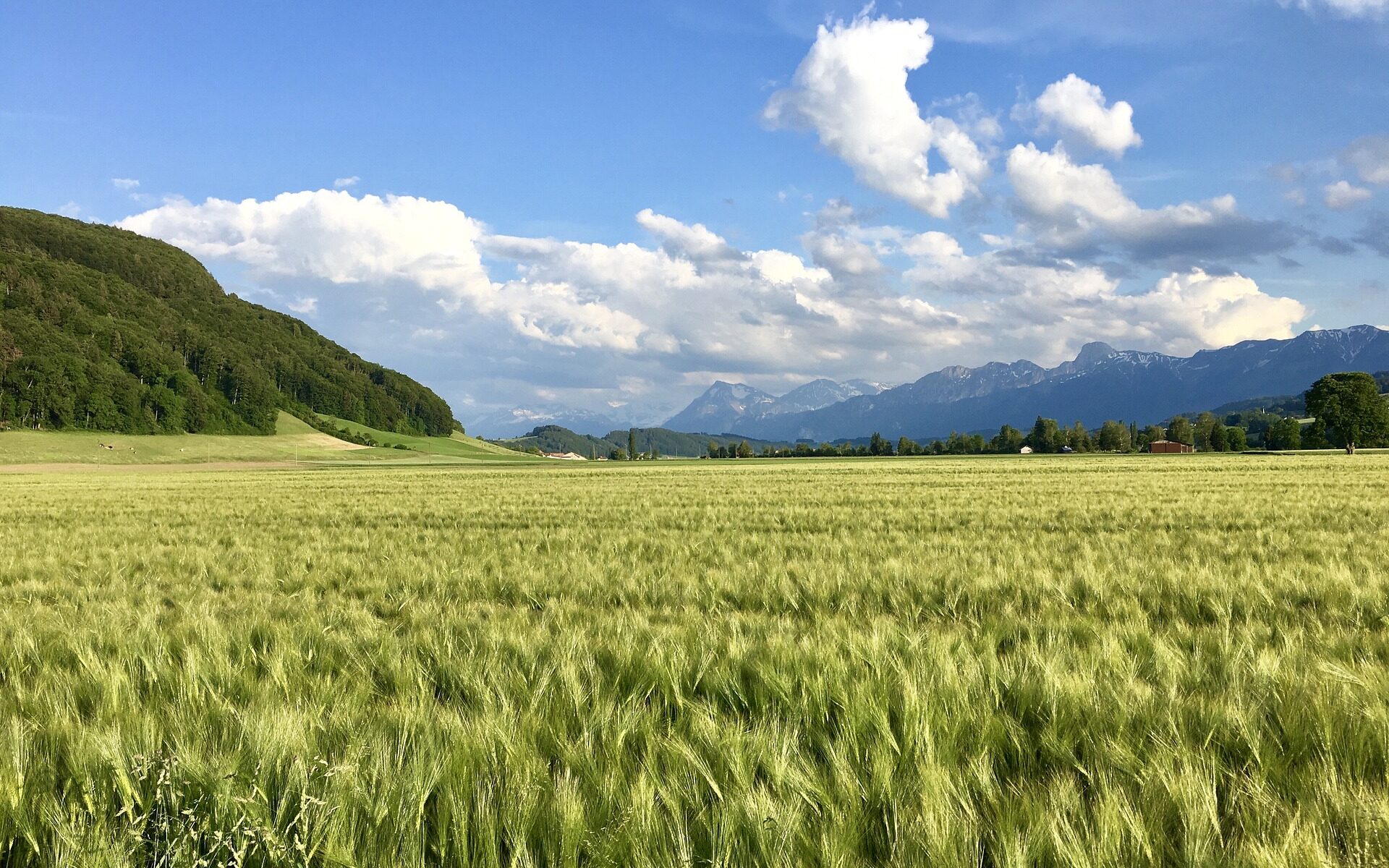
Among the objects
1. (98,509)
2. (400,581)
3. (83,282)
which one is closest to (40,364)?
(83,282)

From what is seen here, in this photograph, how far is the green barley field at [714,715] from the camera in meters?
1.91

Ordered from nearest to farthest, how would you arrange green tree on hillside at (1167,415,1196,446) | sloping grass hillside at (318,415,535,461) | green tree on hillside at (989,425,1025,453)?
Result: green tree on hillside at (1167,415,1196,446) → green tree on hillside at (989,425,1025,453) → sloping grass hillside at (318,415,535,461)

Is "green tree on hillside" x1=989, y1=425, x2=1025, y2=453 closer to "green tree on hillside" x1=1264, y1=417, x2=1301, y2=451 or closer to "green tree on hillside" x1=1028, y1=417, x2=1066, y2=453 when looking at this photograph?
"green tree on hillside" x1=1028, y1=417, x2=1066, y2=453

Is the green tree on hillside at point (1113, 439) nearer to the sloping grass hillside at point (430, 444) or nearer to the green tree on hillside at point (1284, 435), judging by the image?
the green tree on hillside at point (1284, 435)

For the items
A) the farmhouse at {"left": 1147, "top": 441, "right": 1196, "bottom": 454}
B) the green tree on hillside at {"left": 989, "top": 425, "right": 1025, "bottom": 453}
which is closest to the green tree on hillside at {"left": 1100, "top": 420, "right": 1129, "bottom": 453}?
the farmhouse at {"left": 1147, "top": 441, "right": 1196, "bottom": 454}

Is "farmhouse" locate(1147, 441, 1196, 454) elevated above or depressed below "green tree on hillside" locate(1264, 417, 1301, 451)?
below

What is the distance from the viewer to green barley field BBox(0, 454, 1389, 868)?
75.3 inches

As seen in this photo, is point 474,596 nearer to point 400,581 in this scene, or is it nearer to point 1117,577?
point 400,581

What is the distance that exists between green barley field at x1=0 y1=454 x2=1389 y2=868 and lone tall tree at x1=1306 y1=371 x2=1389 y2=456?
315 feet

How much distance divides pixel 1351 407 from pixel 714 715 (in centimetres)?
10575

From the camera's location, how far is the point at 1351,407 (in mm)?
76312

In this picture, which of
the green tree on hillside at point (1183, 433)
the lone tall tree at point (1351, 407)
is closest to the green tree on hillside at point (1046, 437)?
the green tree on hillside at point (1183, 433)

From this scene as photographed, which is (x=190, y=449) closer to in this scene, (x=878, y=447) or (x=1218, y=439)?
(x=878, y=447)

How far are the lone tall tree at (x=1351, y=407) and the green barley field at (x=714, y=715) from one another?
315 feet
